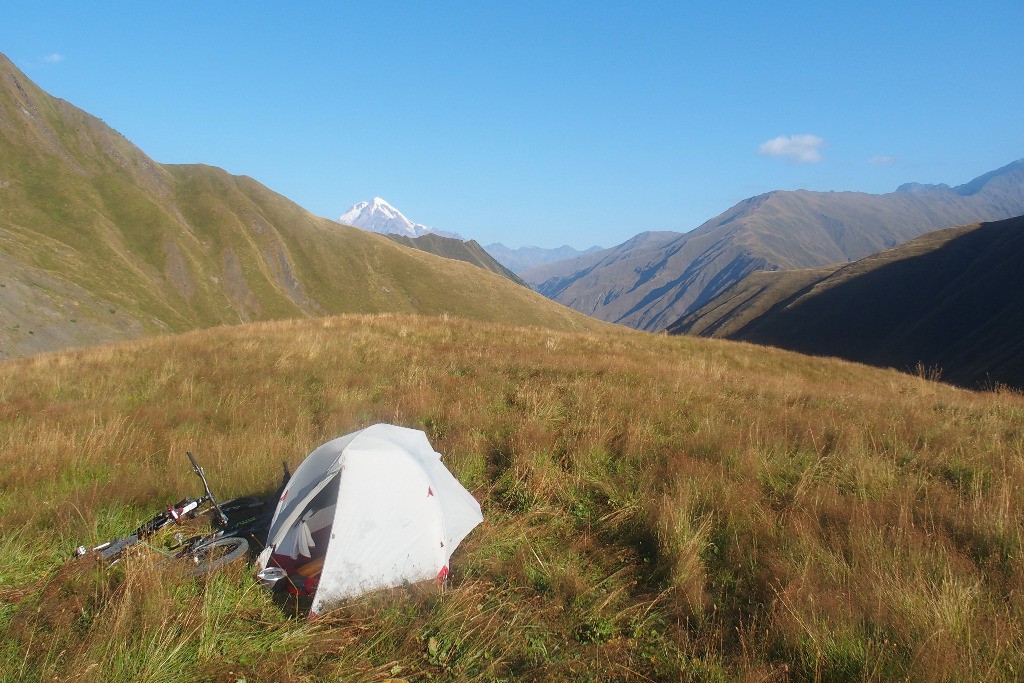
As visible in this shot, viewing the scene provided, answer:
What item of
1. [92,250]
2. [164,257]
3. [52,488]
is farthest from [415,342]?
[164,257]

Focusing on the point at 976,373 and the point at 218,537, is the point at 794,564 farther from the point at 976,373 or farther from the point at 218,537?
the point at 976,373

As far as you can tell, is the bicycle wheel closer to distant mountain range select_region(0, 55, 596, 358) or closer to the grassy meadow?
the grassy meadow

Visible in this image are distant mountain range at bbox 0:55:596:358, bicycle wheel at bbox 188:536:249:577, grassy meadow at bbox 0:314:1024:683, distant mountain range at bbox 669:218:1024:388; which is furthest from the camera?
distant mountain range at bbox 669:218:1024:388

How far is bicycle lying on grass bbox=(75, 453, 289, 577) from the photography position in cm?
377

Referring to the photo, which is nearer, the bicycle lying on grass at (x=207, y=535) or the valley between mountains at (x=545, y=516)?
the valley between mountains at (x=545, y=516)

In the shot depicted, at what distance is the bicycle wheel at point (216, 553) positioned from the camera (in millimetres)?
3732

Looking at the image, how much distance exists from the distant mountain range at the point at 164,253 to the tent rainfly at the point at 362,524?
5479cm

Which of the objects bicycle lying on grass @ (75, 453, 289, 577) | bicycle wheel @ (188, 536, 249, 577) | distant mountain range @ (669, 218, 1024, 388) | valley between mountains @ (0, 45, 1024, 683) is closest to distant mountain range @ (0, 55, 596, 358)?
valley between mountains @ (0, 45, 1024, 683)

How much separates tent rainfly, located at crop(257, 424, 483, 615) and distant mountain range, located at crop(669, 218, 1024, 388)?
262 feet

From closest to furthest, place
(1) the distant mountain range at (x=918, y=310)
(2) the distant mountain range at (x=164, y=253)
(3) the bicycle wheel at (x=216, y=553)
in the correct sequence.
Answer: (3) the bicycle wheel at (x=216, y=553) < (2) the distant mountain range at (x=164, y=253) < (1) the distant mountain range at (x=918, y=310)

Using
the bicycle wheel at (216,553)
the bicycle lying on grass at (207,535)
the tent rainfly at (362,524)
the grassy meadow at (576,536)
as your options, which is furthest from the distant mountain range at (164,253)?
the tent rainfly at (362,524)

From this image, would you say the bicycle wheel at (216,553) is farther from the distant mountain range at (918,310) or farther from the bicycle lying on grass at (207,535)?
the distant mountain range at (918,310)

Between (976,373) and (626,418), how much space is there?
87353 millimetres

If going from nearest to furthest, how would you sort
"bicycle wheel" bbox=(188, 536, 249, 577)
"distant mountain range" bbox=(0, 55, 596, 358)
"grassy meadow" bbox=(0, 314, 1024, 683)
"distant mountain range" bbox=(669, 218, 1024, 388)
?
1. "grassy meadow" bbox=(0, 314, 1024, 683)
2. "bicycle wheel" bbox=(188, 536, 249, 577)
3. "distant mountain range" bbox=(0, 55, 596, 358)
4. "distant mountain range" bbox=(669, 218, 1024, 388)
